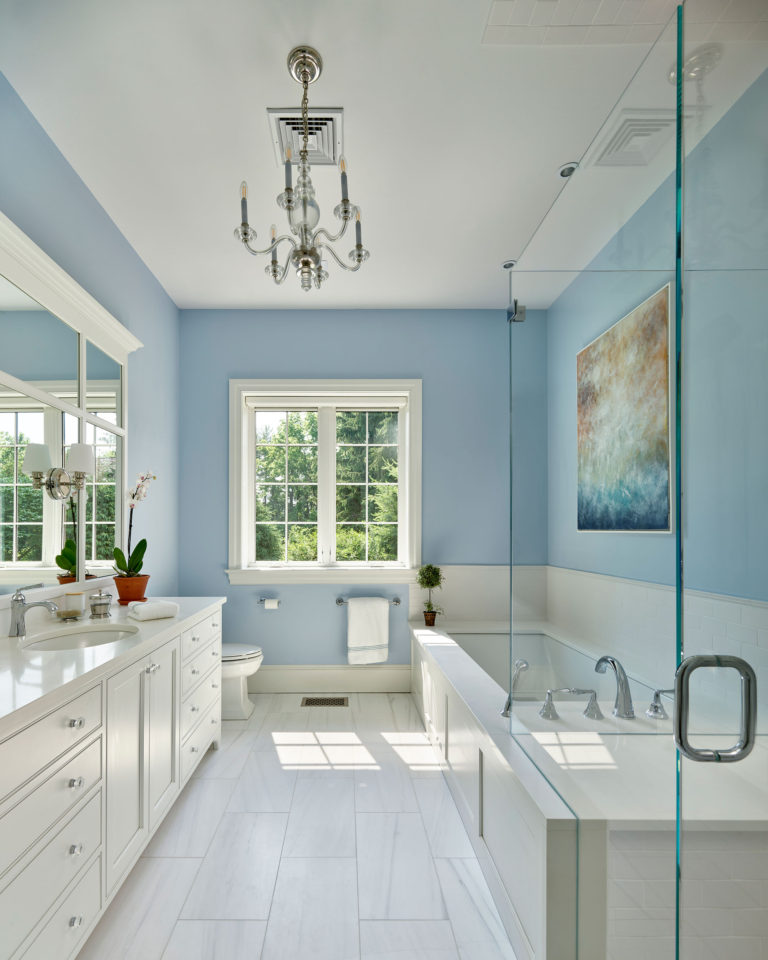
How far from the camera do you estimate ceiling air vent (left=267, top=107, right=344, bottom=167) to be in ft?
6.73

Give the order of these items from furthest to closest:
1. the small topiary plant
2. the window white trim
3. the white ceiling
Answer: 1. the window white trim
2. the small topiary plant
3. the white ceiling

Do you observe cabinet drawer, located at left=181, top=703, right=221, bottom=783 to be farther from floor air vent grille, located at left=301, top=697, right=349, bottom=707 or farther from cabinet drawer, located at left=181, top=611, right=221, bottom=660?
floor air vent grille, located at left=301, top=697, right=349, bottom=707

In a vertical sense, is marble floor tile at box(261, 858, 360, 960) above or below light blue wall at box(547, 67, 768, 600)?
below

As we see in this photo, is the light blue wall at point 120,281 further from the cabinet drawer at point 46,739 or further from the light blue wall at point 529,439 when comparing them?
the light blue wall at point 529,439

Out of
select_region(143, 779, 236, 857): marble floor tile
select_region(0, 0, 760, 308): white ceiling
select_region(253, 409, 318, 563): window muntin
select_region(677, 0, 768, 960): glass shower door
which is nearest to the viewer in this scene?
select_region(677, 0, 768, 960): glass shower door

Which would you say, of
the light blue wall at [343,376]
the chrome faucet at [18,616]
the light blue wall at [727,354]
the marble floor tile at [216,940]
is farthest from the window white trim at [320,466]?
the light blue wall at [727,354]

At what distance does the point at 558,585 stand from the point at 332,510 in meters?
2.78

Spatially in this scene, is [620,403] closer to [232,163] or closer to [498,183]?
[498,183]

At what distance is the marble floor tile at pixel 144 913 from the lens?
5.32 ft

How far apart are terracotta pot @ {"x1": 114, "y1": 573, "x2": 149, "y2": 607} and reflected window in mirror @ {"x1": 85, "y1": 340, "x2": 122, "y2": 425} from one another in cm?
76

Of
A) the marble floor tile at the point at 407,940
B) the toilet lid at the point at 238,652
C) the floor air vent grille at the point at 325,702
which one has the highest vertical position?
the toilet lid at the point at 238,652

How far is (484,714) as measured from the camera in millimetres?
2154

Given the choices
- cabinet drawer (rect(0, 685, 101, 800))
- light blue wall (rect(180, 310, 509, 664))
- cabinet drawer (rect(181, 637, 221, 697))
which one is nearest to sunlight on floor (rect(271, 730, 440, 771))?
cabinet drawer (rect(181, 637, 221, 697))

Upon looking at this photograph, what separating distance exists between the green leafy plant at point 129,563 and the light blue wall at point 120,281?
423 mm
